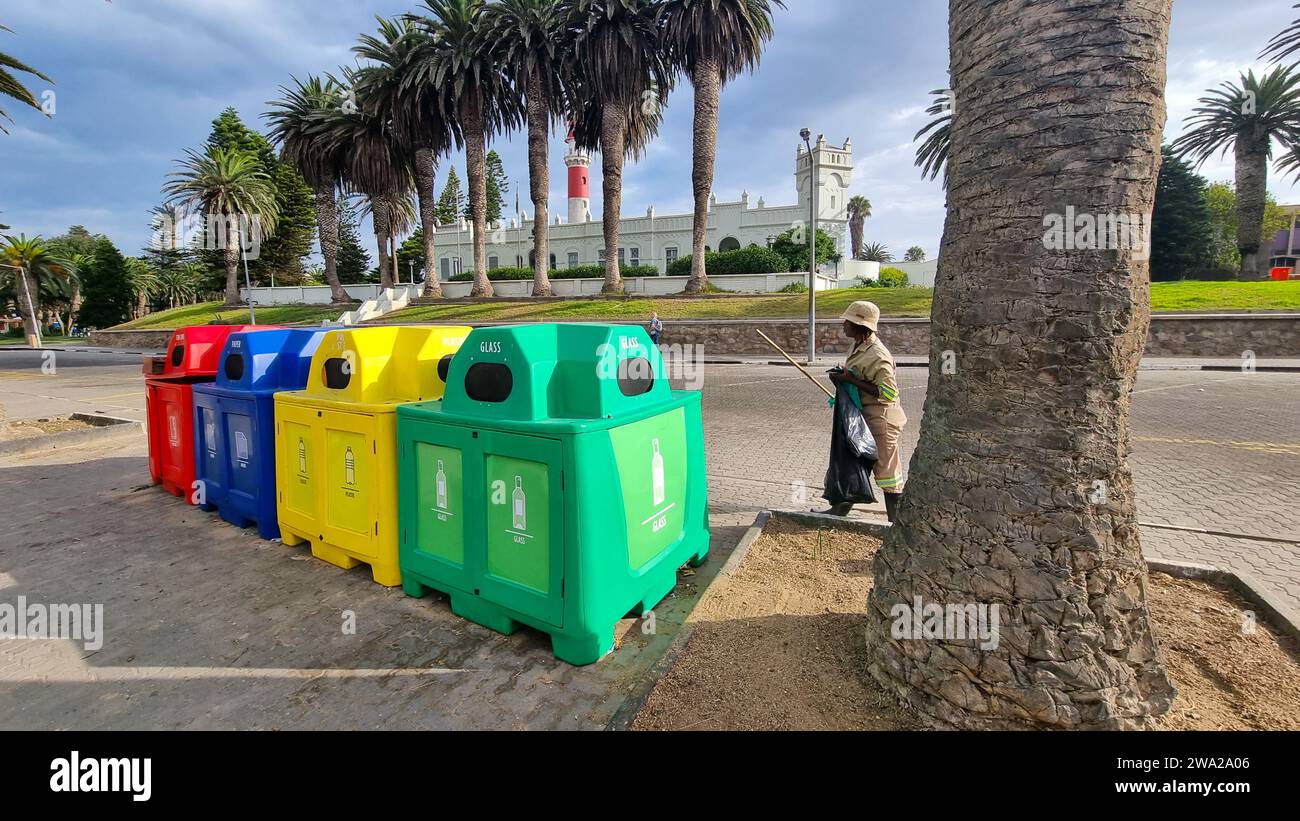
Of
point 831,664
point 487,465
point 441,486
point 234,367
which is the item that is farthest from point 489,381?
point 234,367

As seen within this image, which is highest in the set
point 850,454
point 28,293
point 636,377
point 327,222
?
point 327,222

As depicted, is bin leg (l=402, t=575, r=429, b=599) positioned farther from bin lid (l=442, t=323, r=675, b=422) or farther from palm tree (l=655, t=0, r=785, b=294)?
palm tree (l=655, t=0, r=785, b=294)

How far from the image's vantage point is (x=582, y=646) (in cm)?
306

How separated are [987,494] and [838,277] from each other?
42672 millimetres

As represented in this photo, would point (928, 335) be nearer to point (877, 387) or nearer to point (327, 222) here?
point (877, 387)


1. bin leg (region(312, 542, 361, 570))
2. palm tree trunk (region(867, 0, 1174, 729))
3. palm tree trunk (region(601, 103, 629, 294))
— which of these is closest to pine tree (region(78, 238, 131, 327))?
palm tree trunk (region(601, 103, 629, 294))

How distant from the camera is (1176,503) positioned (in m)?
5.43

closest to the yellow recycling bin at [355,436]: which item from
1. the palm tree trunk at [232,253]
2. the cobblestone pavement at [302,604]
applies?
the cobblestone pavement at [302,604]

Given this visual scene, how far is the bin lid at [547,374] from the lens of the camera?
127 inches

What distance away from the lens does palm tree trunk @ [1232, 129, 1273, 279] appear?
33.3 m

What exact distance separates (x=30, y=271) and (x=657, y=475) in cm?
6182

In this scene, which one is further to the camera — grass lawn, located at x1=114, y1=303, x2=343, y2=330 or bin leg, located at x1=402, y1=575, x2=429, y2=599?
grass lawn, located at x1=114, y1=303, x2=343, y2=330

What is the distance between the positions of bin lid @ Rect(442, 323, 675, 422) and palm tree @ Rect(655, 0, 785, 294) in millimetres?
25298

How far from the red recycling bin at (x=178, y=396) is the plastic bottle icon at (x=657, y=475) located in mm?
4475
